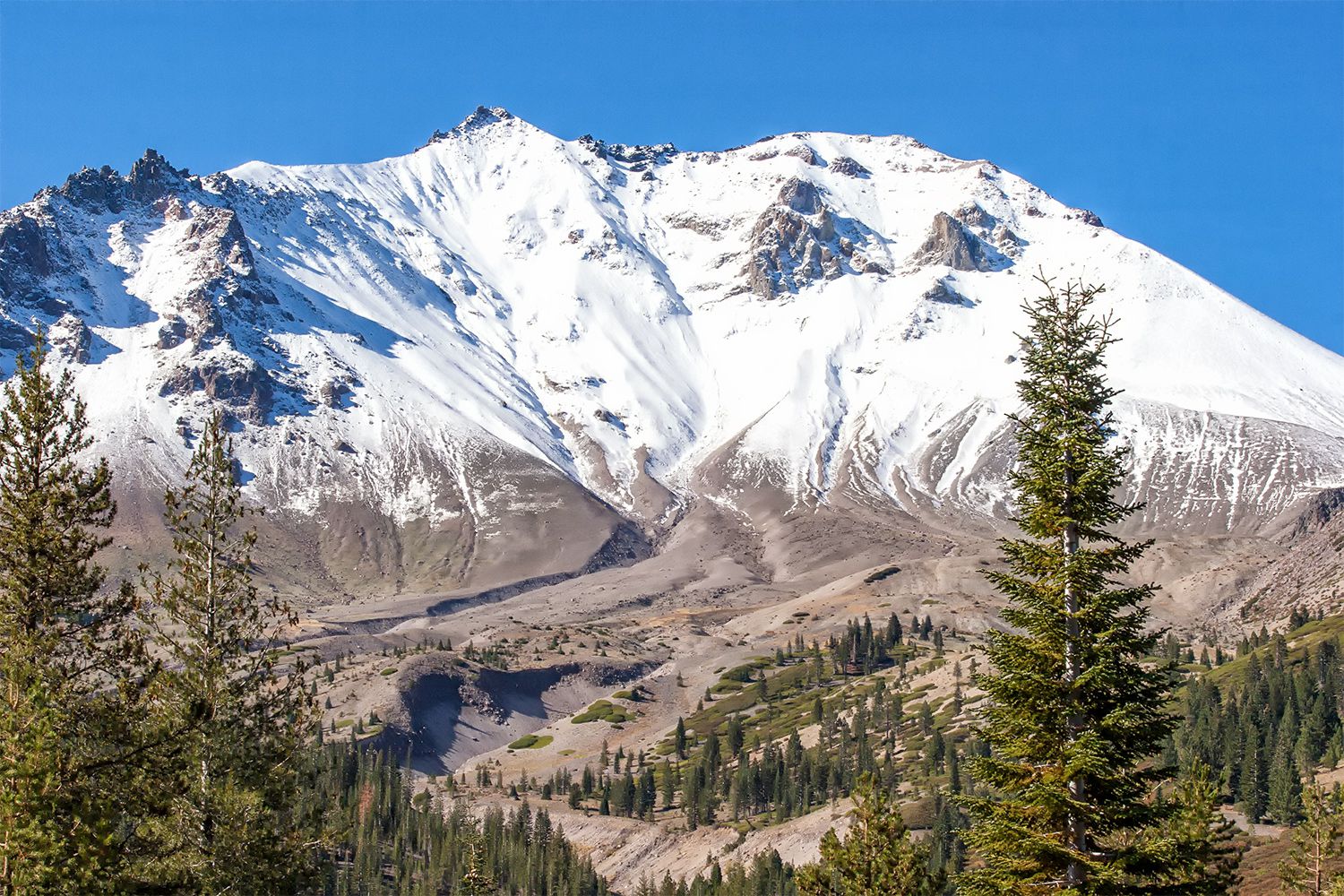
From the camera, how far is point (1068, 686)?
31.3 meters

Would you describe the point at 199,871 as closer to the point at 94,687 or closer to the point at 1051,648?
the point at 94,687

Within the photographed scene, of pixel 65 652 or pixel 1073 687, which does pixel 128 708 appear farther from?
pixel 1073 687

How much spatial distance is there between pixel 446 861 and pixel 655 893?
29.5m

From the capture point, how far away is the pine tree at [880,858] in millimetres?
51094

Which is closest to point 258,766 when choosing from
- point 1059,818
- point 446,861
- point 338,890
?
point 1059,818

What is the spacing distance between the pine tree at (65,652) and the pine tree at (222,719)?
1.58 meters

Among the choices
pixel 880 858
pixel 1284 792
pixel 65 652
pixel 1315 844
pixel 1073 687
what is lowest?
pixel 880 858

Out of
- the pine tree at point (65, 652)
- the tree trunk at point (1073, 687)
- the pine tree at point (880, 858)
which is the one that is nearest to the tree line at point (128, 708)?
the pine tree at point (65, 652)

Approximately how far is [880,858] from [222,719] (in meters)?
25.5

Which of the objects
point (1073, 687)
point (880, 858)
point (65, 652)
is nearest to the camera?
point (1073, 687)

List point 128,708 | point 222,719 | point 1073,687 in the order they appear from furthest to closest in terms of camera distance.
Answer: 1. point 222,719
2. point 128,708
3. point 1073,687

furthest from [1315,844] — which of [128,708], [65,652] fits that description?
[65,652]

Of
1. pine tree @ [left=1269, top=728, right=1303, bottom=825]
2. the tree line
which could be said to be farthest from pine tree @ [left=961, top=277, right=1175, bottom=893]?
pine tree @ [left=1269, top=728, right=1303, bottom=825]

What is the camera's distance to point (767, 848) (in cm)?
16888
